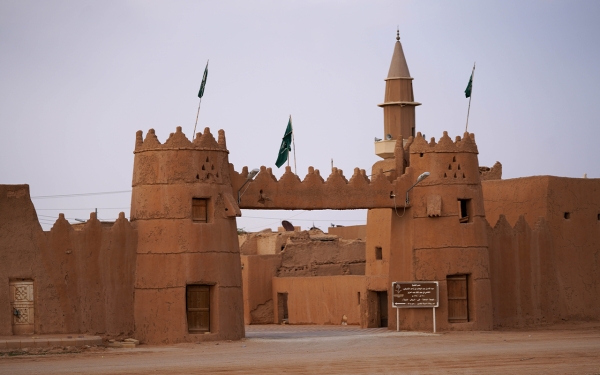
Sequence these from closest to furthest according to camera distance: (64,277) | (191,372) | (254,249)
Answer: (191,372), (64,277), (254,249)

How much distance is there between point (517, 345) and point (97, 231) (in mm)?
9898

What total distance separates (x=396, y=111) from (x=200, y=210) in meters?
11.4

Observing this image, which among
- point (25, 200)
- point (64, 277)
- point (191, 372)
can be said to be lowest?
point (191, 372)

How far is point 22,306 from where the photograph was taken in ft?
85.1

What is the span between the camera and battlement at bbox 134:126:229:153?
90.7ft

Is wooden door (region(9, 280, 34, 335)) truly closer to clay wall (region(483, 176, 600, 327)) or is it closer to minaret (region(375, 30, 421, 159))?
clay wall (region(483, 176, 600, 327))

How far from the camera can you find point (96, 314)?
26.8m

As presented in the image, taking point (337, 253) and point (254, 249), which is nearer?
point (337, 253)

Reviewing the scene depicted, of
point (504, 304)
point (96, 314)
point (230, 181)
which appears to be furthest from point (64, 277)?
point (504, 304)

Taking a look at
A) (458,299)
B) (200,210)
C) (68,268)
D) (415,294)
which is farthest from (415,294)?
(68,268)

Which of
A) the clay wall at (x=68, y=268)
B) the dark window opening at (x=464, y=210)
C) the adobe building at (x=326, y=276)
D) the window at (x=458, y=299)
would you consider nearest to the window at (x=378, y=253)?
the adobe building at (x=326, y=276)

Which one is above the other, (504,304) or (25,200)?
(25,200)

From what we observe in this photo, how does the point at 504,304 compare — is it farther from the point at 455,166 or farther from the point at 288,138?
the point at 288,138

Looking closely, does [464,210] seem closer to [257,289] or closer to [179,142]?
[179,142]
